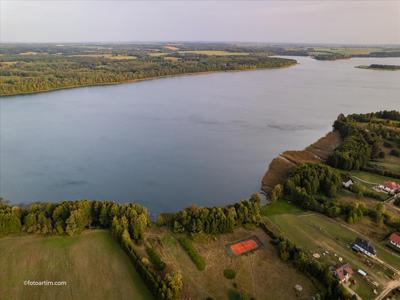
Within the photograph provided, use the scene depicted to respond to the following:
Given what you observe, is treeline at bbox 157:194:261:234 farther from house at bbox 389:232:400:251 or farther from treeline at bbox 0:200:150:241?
house at bbox 389:232:400:251

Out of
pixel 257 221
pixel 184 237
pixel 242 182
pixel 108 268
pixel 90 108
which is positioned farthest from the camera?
pixel 90 108

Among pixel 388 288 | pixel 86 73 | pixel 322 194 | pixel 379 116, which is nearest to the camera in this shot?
pixel 388 288

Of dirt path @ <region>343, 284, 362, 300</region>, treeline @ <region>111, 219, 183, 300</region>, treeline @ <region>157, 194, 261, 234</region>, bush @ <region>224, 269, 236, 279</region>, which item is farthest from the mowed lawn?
dirt path @ <region>343, 284, 362, 300</region>

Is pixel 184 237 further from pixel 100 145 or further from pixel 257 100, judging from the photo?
pixel 257 100

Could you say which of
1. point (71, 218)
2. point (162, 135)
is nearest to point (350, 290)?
point (71, 218)

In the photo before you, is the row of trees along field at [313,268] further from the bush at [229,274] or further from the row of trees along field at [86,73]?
the row of trees along field at [86,73]

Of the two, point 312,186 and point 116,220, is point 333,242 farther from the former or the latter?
point 116,220

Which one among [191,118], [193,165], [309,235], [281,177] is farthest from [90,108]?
[309,235]
